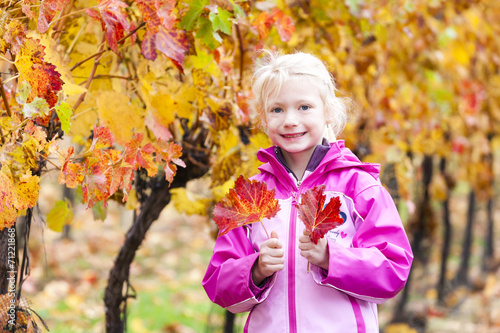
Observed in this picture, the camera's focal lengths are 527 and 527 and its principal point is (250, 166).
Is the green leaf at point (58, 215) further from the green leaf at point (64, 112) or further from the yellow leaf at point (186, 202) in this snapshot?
the green leaf at point (64, 112)

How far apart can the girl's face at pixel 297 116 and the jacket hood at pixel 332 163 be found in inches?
2.1

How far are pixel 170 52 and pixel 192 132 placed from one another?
704 mm

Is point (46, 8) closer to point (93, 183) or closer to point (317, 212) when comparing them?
point (93, 183)

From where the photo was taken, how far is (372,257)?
139cm

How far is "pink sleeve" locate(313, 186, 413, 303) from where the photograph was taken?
1.38 meters

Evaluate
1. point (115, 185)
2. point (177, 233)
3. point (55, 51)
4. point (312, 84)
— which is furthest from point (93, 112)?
A: point (177, 233)

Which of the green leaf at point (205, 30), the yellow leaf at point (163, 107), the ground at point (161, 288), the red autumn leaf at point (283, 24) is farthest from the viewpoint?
the ground at point (161, 288)

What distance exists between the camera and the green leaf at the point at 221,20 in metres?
1.69

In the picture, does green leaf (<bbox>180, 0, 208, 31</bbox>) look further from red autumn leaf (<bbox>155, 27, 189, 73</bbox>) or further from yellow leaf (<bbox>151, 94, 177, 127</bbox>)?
yellow leaf (<bbox>151, 94, 177, 127</bbox>)

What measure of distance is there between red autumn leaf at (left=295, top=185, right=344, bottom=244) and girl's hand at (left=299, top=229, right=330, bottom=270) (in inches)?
1.6

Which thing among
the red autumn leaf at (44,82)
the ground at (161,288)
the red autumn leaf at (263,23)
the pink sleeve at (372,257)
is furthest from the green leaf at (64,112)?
the ground at (161,288)

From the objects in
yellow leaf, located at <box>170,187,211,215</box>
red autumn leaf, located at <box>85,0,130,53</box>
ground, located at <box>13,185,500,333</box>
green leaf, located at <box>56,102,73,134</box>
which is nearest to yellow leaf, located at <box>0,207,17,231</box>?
green leaf, located at <box>56,102,73,134</box>

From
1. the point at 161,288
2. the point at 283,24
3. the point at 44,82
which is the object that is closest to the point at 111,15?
the point at 44,82

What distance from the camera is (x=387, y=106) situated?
13.2ft
